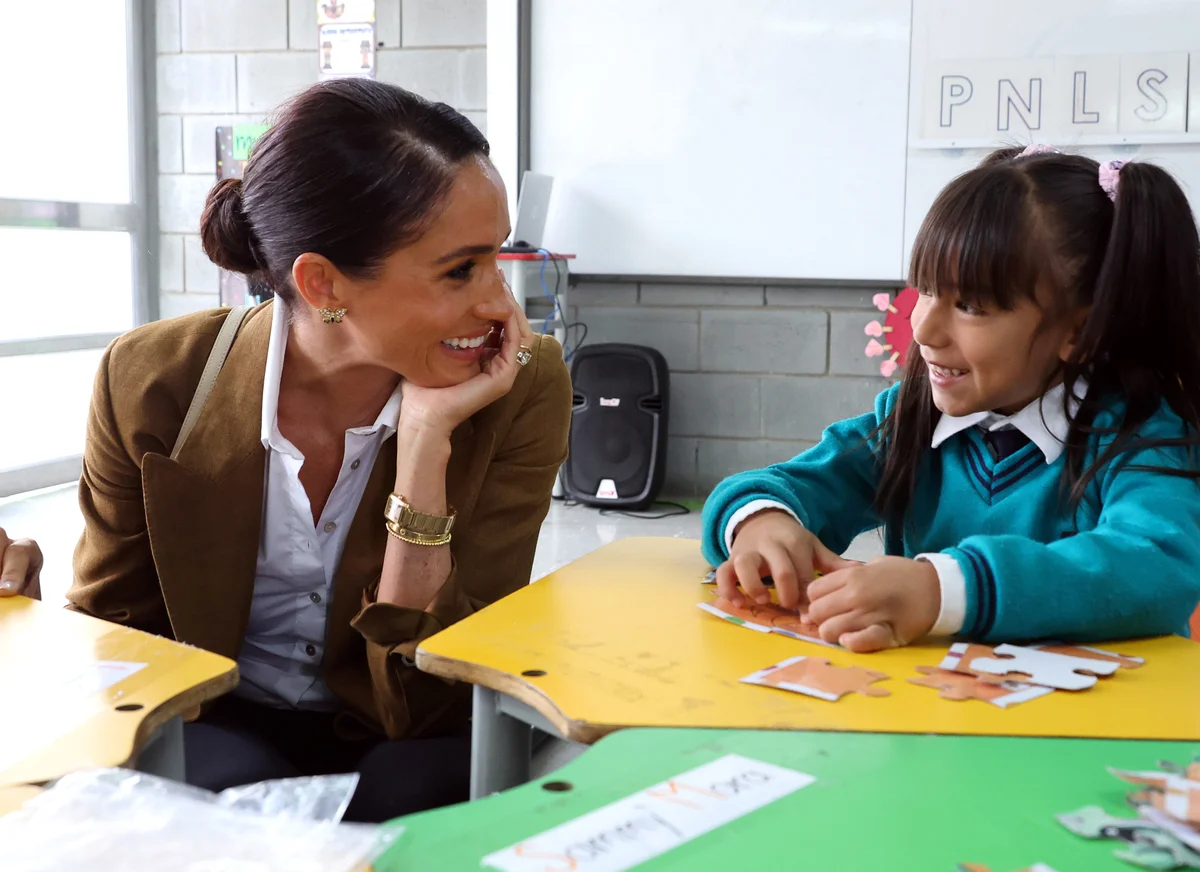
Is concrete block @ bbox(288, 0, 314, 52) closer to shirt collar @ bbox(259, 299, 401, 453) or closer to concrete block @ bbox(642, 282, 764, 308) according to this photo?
concrete block @ bbox(642, 282, 764, 308)

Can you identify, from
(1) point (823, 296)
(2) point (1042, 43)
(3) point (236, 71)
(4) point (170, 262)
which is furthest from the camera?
(4) point (170, 262)

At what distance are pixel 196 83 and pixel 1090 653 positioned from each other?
4892 mm

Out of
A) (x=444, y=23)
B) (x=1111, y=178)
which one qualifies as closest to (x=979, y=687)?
(x=1111, y=178)

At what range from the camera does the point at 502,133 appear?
14.4ft

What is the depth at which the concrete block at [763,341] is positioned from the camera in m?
4.33

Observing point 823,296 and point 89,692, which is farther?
point 823,296

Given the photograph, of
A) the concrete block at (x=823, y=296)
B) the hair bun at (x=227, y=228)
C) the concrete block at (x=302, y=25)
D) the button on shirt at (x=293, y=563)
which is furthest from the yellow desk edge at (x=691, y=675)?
the concrete block at (x=302, y=25)

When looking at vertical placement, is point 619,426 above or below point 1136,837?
below

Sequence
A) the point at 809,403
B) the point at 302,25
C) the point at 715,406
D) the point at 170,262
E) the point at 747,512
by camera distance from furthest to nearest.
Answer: the point at 170,262
the point at 302,25
the point at 715,406
the point at 809,403
the point at 747,512

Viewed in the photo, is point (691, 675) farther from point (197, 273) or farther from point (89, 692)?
point (197, 273)

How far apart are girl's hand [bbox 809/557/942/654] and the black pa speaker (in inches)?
124

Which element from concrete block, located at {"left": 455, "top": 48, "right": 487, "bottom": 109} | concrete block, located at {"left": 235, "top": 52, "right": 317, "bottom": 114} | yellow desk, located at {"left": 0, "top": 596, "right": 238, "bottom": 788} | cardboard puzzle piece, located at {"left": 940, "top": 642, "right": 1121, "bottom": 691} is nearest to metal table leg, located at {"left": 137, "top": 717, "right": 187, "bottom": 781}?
yellow desk, located at {"left": 0, "top": 596, "right": 238, "bottom": 788}

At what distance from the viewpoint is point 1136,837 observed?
715mm

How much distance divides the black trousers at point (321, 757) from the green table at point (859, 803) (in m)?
0.54
